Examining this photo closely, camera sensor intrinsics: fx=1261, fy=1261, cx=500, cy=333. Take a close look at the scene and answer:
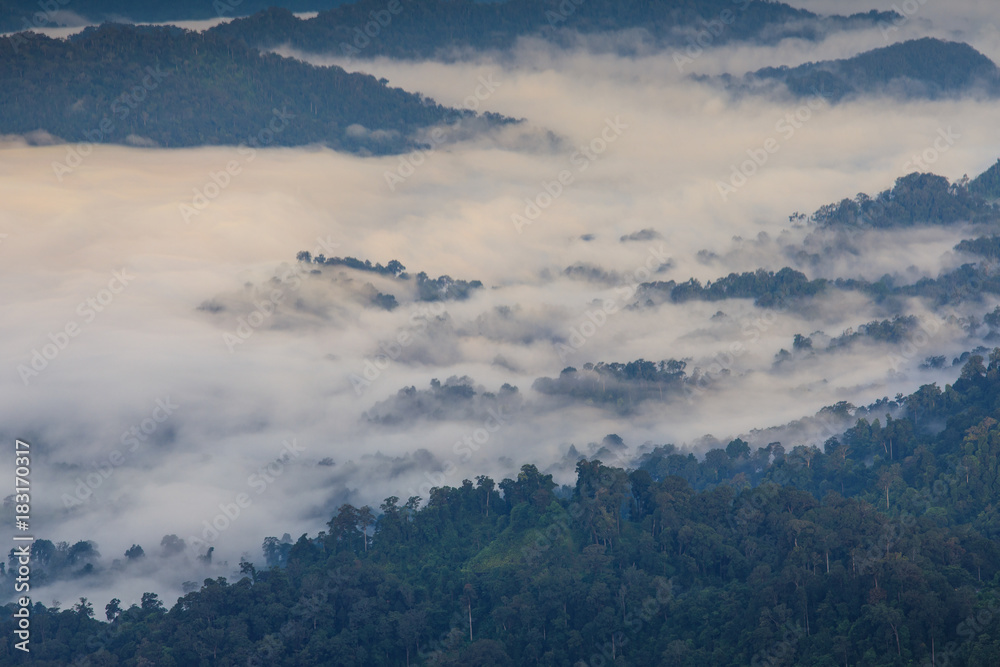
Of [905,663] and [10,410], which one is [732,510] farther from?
[10,410]

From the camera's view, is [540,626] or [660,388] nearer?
[540,626]

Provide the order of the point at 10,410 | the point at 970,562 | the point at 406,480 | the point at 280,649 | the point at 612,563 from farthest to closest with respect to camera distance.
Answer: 1. the point at 10,410
2. the point at 406,480
3. the point at 612,563
4. the point at 280,649
5. the point at 970,562

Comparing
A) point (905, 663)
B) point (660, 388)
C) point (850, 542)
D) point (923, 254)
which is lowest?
point (905, 663)

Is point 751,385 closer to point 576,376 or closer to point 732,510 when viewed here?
point 576,376

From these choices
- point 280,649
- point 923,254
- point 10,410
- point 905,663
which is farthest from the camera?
point 923,254

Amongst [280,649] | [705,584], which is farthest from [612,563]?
[280,649]

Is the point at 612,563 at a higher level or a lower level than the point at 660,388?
lower
